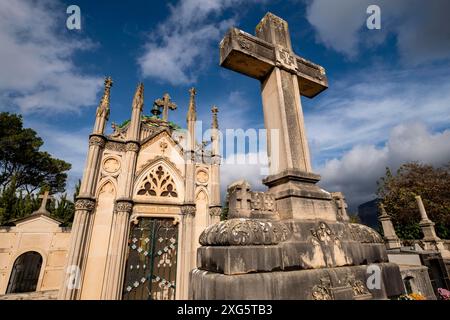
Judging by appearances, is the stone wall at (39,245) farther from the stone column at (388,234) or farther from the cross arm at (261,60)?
the stone column at (388,234)

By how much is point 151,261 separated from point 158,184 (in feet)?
10.3

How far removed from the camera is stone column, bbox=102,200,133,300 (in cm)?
744

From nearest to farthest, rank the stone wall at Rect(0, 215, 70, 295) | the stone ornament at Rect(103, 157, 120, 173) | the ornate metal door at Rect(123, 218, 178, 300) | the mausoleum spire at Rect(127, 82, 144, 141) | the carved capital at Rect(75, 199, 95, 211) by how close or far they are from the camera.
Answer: the carved capital at Rect(75, 199, 95, 211)
the ornate metal door at Rect(123, 218, 178, 300)
the stone ornament at Rect(103, 157, 120, 173)
the mausoleum spire at Rect(127, 82, 144, 141)
the stone wall at Rect(0, 215, 70, 295)

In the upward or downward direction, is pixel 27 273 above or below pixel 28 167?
below

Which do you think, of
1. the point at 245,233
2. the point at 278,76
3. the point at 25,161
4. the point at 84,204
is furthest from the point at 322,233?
the point at 25,161

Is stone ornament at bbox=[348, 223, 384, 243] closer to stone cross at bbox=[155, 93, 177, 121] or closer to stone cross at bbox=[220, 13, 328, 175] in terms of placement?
stone cross at bbox=[220, 13, 328, 175]

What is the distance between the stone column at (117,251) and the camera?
7.44 metres

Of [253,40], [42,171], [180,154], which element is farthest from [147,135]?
[42,171]

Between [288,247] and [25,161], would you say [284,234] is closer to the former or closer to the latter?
[288,247]

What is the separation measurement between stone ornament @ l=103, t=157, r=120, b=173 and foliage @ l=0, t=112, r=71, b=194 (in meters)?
18.7

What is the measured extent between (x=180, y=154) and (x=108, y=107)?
373 centimetres

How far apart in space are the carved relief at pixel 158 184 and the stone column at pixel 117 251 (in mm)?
983

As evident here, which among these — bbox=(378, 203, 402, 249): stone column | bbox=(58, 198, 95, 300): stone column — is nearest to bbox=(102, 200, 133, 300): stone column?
bbox=(58, 198, 95, 300): stone column

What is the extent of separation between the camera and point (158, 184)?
31.5 feet
